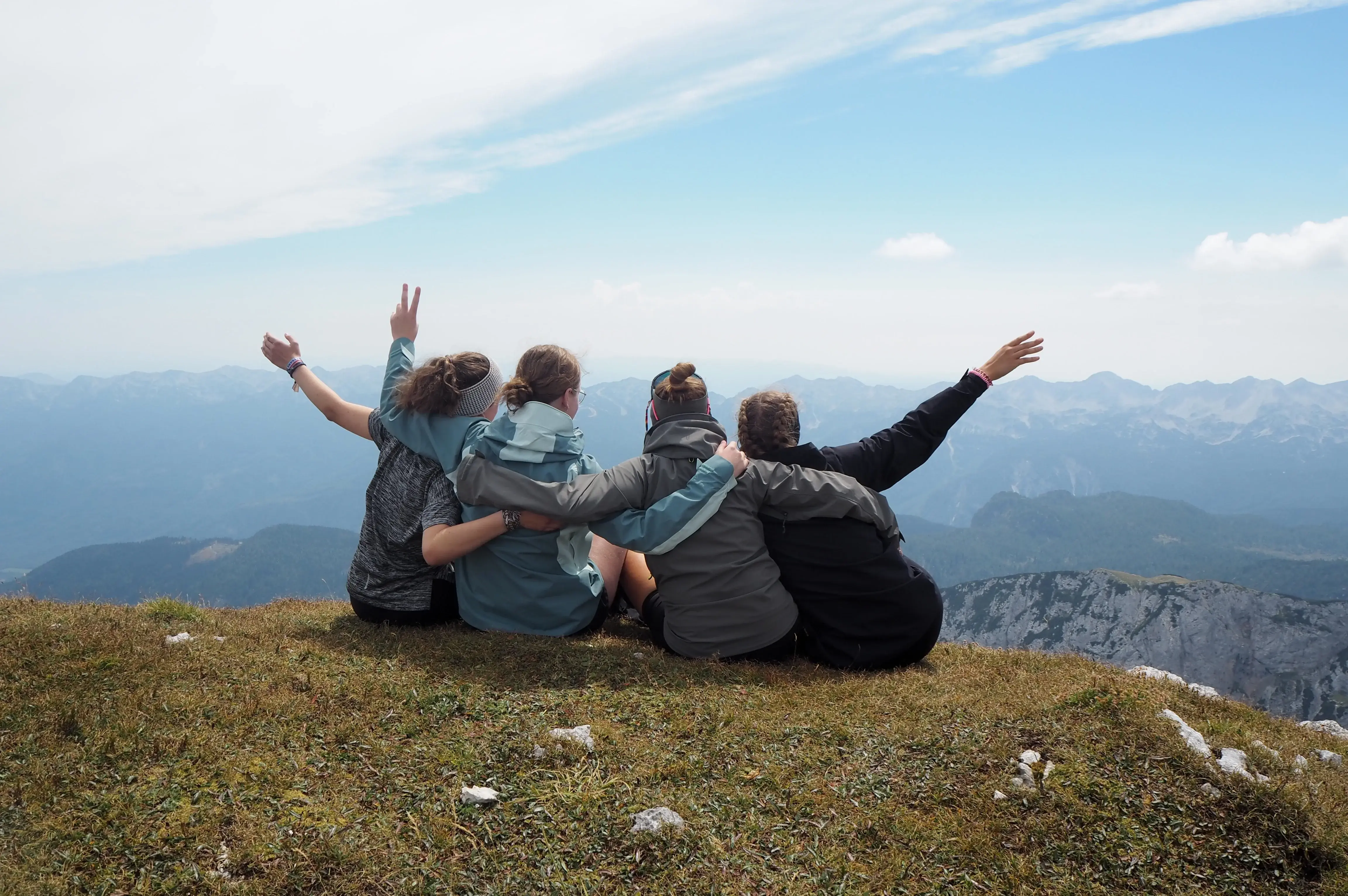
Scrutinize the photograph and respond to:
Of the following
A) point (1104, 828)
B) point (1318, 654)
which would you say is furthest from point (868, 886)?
point (1318, 654)

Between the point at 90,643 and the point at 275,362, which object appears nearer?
the point at 90,643

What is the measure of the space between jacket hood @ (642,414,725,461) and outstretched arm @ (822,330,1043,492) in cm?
163

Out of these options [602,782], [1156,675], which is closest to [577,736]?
[602,782]

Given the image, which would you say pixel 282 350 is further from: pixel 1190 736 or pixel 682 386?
pixel 1190 736

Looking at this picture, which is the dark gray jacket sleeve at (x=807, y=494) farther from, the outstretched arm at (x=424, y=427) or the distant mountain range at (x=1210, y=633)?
the distant mountain range at (x=1210, y=633)

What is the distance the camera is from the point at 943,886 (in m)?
5.29

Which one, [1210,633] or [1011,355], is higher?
[1011,355]

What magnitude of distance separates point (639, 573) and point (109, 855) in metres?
6.61

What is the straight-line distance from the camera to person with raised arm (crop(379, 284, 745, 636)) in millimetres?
8656

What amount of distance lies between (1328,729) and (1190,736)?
5300 mm

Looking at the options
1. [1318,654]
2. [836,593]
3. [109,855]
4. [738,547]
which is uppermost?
[738,547]

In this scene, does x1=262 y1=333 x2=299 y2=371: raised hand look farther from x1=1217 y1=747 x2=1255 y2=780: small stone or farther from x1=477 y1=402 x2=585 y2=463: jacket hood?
x1=1217 y1=747 x2=1255 y2=780: small stone

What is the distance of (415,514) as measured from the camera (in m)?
9.42

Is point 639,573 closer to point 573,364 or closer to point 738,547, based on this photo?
point 738,547
